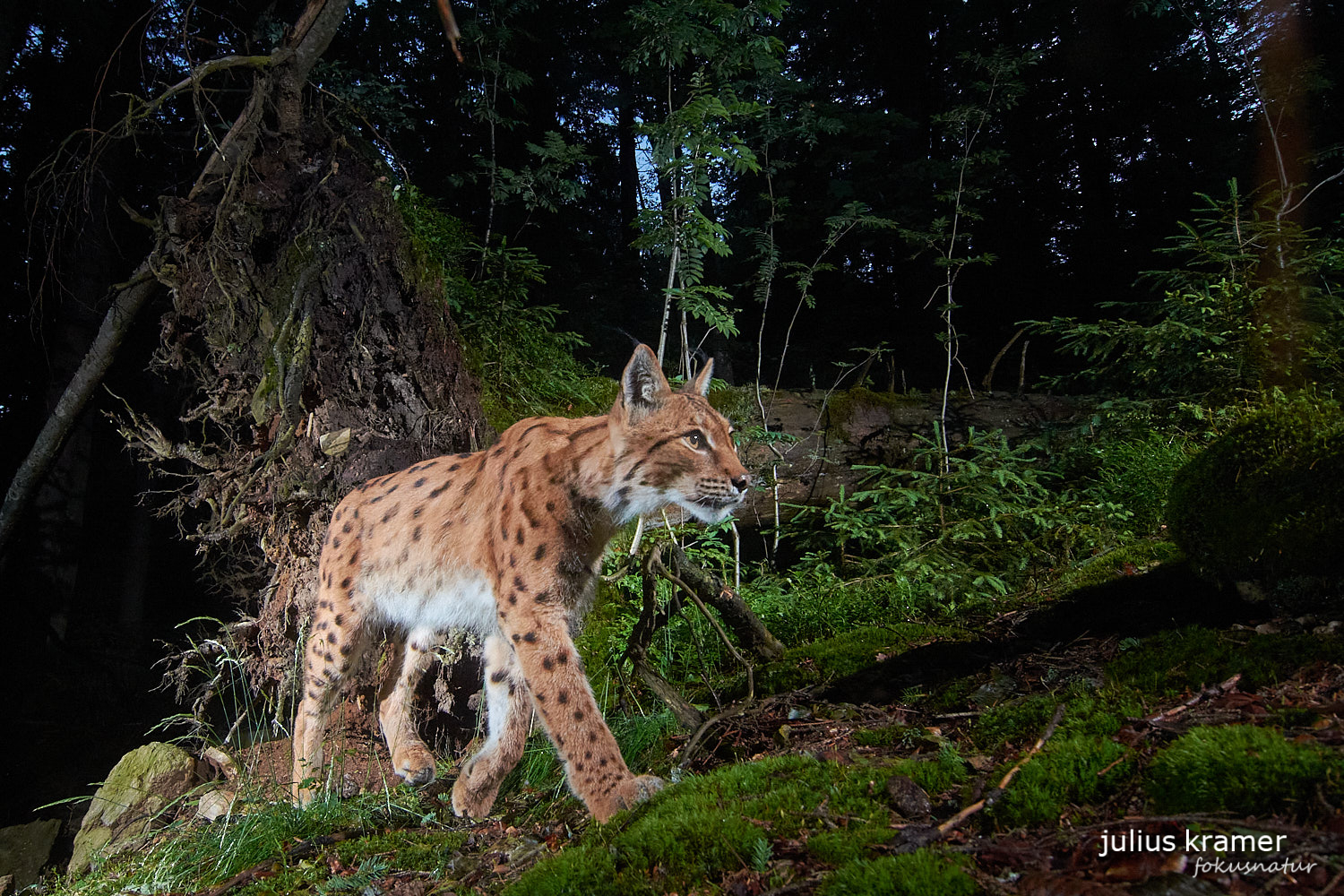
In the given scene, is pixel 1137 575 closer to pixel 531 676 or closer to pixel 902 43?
pixel 531 676

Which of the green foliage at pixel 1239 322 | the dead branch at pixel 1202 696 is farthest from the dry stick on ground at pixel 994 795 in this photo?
the green foliage at pixel 1239 322

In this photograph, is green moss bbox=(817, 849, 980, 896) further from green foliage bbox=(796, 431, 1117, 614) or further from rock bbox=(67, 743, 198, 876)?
rock bbox=(67, 743, 198, 876)

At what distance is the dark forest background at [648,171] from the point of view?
671 centimetres

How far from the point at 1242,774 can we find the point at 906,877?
0.98m

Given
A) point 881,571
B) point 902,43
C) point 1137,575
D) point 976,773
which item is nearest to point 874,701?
point 976,773

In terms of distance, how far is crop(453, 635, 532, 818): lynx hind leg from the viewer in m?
4.14

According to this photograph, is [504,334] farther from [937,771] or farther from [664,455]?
[937,771]

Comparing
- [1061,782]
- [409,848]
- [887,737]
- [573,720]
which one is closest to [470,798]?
[409,848]

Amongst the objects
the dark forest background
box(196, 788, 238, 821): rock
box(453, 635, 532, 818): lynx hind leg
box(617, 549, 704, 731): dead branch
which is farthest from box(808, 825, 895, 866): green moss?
the dark forest background

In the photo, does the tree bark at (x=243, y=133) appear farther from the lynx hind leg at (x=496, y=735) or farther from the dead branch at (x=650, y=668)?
the dead branch at (x=650, y=668)

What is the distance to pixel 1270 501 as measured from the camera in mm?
3377

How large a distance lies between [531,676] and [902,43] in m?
13.6

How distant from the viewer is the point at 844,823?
2332 millimetres

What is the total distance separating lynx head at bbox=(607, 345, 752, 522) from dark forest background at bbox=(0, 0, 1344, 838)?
2411mm
